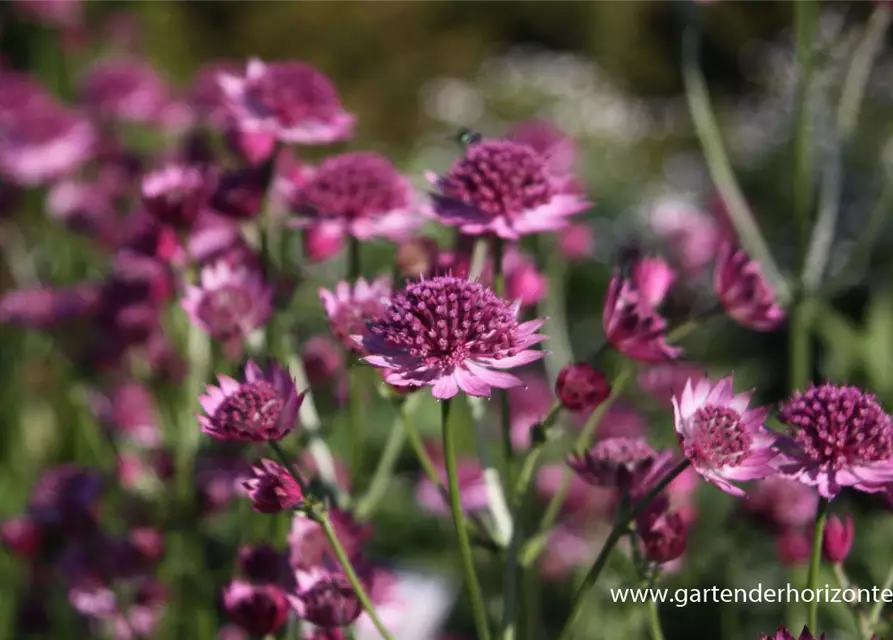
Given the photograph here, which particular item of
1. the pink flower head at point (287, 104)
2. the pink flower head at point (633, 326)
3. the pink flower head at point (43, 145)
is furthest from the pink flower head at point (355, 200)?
the pink flower head at point (43, 145)

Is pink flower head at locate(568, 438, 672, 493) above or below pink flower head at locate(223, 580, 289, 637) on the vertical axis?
above

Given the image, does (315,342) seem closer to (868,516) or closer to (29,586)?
(29,586)

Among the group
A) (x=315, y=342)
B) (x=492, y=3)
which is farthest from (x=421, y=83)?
(x=315, y=342)

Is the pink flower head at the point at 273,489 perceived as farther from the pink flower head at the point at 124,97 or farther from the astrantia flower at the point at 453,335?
the pink flower head at the point at 124,97

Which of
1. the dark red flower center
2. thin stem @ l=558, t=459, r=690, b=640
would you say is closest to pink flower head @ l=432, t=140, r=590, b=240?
the dark red flower center

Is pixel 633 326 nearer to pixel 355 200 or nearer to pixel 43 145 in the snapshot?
pixel 355 200

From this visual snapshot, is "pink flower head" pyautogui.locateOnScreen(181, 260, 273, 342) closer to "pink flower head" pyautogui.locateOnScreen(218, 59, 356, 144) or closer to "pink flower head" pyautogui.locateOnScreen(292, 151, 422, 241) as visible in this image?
"pink flower head" pyautogui.locateOnScreen(292, 151, 422, 241)

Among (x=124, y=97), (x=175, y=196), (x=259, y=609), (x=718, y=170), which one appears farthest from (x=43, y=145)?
(x=259, y=609)
